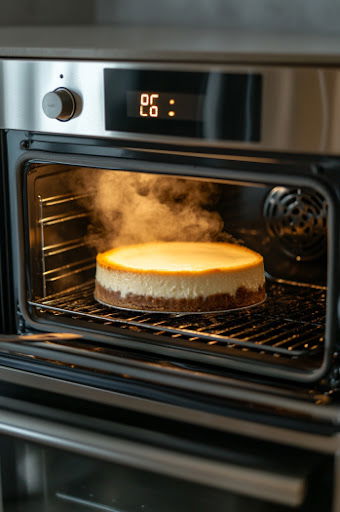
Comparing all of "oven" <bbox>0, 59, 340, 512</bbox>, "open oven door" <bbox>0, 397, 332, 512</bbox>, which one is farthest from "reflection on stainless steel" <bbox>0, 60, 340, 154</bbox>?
"open oven door" <bbox>0, 397, 332, 512</bbox>

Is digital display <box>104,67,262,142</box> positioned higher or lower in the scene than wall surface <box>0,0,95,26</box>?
lower

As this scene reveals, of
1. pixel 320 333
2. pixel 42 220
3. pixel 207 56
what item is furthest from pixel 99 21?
pixel 320 333

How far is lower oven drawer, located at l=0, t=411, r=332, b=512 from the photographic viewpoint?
3.92 feet

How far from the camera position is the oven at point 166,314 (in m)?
1.18

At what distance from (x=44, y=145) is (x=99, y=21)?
71 centimetres

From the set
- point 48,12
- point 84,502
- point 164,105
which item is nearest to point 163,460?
point 84,502

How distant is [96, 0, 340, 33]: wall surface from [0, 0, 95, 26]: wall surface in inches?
1.4

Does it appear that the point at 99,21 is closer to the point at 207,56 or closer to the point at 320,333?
the point at 207,56

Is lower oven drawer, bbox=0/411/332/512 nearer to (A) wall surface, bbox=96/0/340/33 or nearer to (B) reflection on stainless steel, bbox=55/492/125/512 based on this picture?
(B) reflection on stainless steel, bbox=55/492/125/512

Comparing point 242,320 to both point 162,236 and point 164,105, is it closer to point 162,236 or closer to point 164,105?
point 162,236

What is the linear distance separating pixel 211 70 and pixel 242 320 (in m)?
0.48

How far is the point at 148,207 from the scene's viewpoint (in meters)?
1.60

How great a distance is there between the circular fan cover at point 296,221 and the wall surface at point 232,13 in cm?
39

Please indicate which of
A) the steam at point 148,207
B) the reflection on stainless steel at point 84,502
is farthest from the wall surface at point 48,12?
the reflection on stainless steel at point 84,502
